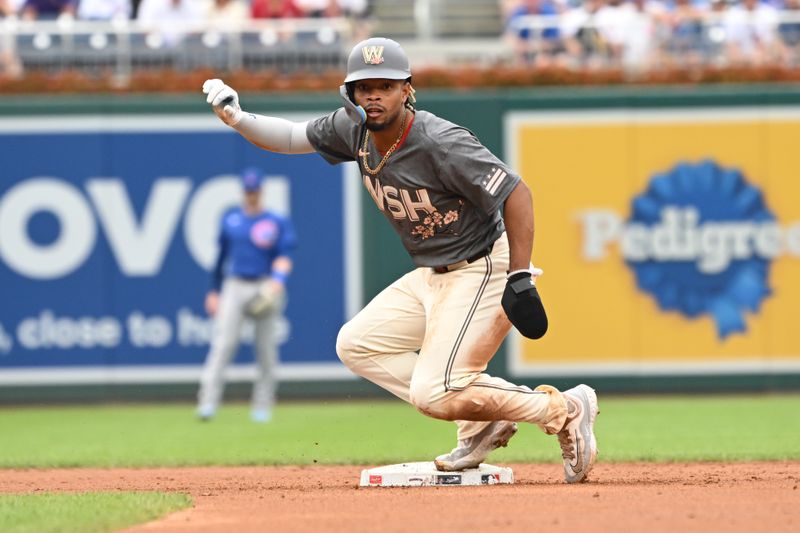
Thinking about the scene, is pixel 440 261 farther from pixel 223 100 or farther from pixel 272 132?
pixel 223 100

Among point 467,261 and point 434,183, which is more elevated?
point 434,183

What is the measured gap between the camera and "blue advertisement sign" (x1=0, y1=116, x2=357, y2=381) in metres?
15.1

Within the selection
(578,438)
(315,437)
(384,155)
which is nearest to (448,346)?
(578,438)

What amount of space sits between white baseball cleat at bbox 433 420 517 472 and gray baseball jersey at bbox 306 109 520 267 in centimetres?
99

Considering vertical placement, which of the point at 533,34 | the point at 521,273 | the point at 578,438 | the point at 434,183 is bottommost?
the point at 578,438

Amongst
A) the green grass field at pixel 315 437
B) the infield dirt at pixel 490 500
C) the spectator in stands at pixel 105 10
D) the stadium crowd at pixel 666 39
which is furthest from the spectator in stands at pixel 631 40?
the infield dirt at pixel 490 500

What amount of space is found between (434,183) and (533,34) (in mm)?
9449

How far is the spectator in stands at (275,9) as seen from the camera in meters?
16.1

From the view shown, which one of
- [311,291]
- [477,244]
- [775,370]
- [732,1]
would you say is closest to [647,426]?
[775,370]

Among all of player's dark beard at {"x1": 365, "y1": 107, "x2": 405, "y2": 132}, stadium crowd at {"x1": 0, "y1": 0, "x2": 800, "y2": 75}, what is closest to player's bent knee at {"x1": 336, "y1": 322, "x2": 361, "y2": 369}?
player's dark beard at {"x1": 365, "y1": 107, "x2": 405, "y2": 132}

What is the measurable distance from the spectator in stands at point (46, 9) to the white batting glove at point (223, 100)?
32.2 feet

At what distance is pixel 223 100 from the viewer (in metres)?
7.18

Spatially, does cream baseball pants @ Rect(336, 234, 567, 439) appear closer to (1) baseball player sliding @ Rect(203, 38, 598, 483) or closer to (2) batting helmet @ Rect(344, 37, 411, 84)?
(1) baseball player sliding @ Rect(203, 38, 598, 483)

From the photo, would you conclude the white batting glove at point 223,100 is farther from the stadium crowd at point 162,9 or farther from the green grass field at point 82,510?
the stadium crowd at point 162,9
